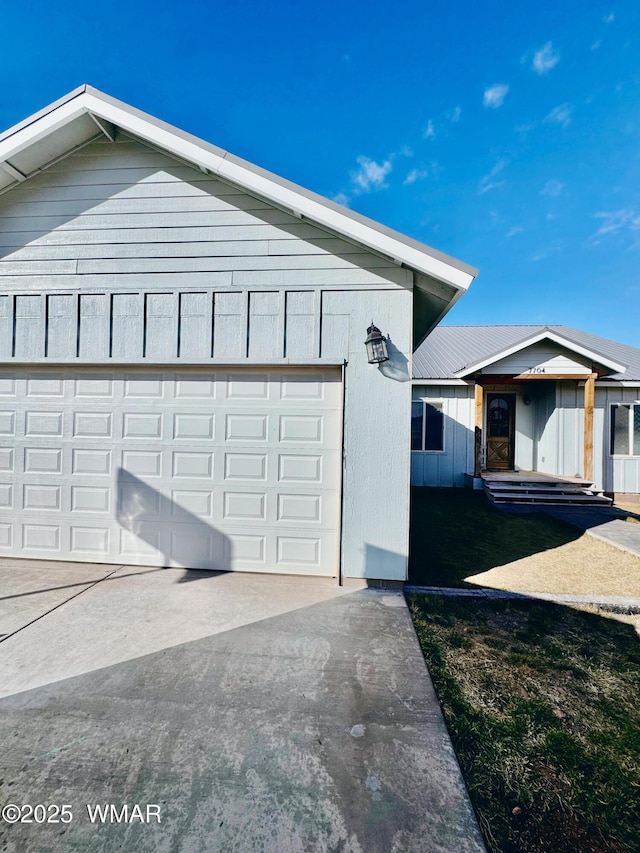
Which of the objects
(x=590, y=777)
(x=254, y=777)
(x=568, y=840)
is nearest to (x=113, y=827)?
(x=254, y=777)

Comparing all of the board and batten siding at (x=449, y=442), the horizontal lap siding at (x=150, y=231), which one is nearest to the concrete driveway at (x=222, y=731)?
the horizontal lap siding at (x=150, y=231)

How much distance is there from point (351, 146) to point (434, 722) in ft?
44.0

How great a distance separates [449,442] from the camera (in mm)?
9867

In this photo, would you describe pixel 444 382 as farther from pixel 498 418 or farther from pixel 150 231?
pixel 150 231

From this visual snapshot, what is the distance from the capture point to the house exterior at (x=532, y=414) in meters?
8.81

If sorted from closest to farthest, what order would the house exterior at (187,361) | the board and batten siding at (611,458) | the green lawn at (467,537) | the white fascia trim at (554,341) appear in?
1. the house exterior at (187,361)
2. the green lawn at (467,537)
3. the white fascia trim at (554,341)
4. the board and batten siding at (611,458)

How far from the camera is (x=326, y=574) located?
3973mm

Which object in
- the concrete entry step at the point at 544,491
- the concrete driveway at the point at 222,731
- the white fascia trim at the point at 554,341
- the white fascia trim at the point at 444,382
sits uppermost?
the white fascia trim at the point at 554,341

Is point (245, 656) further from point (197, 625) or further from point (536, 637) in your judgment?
point (536, 637)

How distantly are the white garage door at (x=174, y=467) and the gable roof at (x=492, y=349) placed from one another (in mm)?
6500

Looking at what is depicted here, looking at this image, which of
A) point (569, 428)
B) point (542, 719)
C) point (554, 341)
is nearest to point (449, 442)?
point (569, 428)

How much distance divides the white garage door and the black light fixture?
488 millimetres

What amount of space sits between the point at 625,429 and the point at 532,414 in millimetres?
2154

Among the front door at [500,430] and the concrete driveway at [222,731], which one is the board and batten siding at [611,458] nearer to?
the front door at [500,430]
